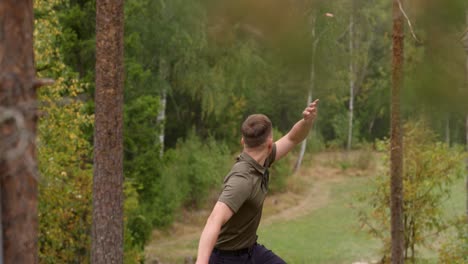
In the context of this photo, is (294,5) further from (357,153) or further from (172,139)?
(357,153)

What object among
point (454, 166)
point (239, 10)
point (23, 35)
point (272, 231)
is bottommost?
point (272, 231)

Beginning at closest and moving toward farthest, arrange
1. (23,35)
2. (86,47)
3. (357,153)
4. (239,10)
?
(23,35), (239,10), (86,47), (357,153)

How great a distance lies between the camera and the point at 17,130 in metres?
3.33

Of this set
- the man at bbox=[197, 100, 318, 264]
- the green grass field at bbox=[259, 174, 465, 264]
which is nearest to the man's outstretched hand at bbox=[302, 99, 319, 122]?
the man at bbox=[197, 100, 318, 264]

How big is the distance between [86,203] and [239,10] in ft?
23.7

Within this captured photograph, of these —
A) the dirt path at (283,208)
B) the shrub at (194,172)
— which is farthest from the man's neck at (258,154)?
the shrub at (194,172)

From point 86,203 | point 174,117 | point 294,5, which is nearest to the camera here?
point 294,5

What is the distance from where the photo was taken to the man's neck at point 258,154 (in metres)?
5.43

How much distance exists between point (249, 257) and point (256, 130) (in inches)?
35.7

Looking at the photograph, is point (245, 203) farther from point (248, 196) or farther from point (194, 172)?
point (194, 172)

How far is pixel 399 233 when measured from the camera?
1262 cm

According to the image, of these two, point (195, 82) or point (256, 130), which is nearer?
point (256, 130)

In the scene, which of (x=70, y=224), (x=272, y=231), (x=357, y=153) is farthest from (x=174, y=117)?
(x=70, y=224)

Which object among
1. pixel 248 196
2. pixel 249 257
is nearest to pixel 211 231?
pixel 248 196
